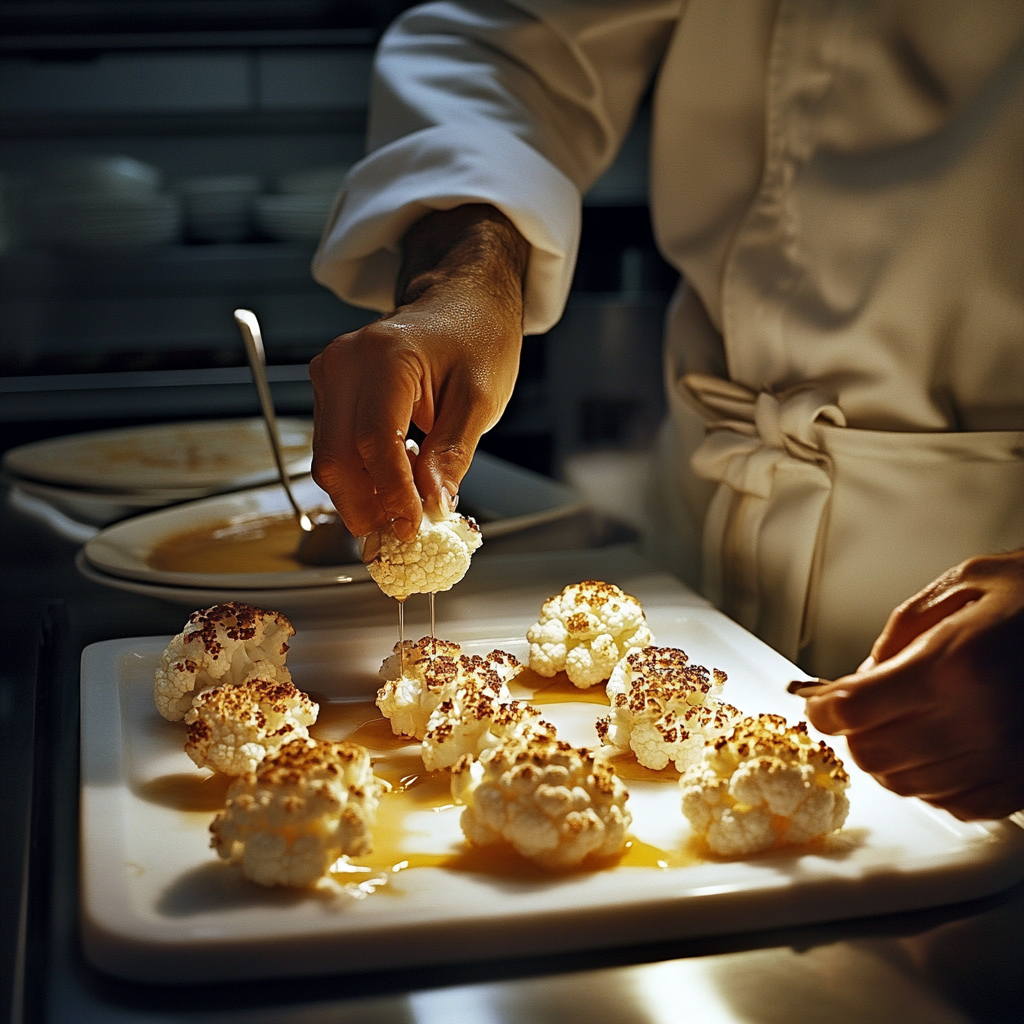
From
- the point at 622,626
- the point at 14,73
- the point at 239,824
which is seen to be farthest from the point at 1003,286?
the point at 14,73

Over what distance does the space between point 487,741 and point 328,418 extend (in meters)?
0.30

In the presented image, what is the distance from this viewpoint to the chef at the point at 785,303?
27.3 inches

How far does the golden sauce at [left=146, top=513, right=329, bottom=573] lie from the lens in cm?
116

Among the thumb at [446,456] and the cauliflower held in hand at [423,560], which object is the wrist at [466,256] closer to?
the thumb at [446,456]

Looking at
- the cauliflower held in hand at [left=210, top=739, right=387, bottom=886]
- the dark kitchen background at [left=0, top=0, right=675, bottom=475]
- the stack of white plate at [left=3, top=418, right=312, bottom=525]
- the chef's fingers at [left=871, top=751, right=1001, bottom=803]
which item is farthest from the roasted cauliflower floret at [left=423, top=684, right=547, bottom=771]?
the dark kitchen background at [left=0, top=0, right=675, bottom=475]

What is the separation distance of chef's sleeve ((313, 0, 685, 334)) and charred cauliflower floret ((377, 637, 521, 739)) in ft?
1.59

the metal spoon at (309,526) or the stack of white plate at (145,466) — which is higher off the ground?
the metal spoon at (309,526)

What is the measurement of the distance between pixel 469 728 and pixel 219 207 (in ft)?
6.98

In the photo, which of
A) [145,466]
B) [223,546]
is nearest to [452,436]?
[223,546]

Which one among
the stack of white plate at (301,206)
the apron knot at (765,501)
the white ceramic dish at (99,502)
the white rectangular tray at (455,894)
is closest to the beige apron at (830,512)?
the apron knot at (765,501)

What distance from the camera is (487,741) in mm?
752

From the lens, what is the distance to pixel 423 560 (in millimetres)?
871

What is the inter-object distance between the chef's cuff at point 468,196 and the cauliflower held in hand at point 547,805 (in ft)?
2.18

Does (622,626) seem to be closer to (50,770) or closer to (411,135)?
(50,770)
